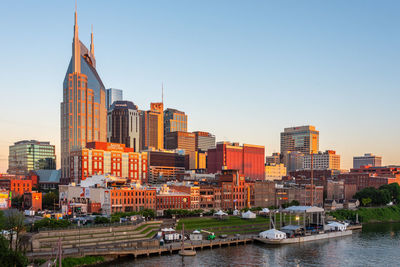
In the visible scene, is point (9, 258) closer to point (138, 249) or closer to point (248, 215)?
point (138, 249)

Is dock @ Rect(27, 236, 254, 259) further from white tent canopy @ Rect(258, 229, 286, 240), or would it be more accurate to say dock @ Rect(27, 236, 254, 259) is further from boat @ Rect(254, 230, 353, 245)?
white tent canopy @ Rect(258, 229, 286, 240)

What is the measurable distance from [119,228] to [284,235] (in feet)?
157

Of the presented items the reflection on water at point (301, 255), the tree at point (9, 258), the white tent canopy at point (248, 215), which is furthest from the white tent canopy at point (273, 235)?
the tree at point (9, 258)

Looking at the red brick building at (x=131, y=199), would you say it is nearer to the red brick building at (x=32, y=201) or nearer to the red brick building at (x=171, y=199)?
the red brick building at (x=171, y=199)

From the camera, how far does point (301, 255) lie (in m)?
112

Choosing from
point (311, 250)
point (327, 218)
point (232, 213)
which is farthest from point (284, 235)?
point (327, 218)

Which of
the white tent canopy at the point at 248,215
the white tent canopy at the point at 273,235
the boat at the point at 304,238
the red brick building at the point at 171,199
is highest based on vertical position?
the red brick building at the point at 171,199

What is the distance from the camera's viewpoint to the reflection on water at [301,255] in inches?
3915

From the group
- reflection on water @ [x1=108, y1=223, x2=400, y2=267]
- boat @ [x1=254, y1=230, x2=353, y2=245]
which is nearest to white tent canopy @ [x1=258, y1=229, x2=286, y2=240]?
boat @ [x1=254, y1=230, x2=353, y2=245]

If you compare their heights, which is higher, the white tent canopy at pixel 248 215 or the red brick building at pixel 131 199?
the red brick building at pixel 131 199

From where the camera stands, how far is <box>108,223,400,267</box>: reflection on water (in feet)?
326

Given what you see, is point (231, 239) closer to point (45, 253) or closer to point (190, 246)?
point (190, 246)

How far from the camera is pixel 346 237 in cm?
14725

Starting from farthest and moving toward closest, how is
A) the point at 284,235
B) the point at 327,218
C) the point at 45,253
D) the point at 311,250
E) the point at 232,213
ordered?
1. the point at 327,218
2. the point at 232,213
3. the point at 284,235
4. the point at 311,250
5. the point at 45,253
